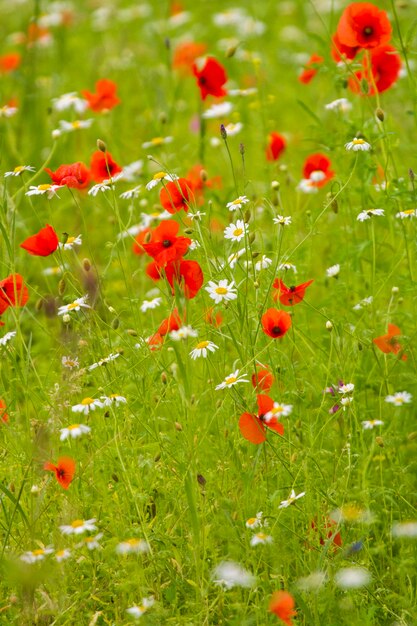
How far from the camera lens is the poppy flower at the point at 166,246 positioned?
2.16m

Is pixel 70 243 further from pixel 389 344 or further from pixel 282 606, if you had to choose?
pixel 282 606

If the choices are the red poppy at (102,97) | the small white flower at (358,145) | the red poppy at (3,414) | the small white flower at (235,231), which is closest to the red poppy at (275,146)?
the red poppy at (102,97)

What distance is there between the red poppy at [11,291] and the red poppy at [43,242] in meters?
0.07

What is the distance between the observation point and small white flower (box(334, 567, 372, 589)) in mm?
1940

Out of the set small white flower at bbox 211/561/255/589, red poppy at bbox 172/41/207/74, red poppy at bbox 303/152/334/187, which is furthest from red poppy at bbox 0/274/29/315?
red poppy at bbox 172/41/207/74

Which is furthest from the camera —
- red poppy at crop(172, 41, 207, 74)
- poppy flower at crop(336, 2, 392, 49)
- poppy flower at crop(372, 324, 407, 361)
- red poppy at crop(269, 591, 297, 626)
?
red poppy at crop(172, 41, 207, 74)

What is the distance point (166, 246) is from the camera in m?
2.18

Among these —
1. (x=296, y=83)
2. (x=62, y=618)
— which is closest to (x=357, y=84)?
(x=62, y=618)

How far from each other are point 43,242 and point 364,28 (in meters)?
0.99

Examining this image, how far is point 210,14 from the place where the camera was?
23.6ft

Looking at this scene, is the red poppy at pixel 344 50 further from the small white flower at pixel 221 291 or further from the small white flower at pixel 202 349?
the small white flower at pixel 202 349

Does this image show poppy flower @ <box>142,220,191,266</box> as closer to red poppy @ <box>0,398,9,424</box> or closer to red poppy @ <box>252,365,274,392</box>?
red poppy @ <box>252,365,274,392</box>

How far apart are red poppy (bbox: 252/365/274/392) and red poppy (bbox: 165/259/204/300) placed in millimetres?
220

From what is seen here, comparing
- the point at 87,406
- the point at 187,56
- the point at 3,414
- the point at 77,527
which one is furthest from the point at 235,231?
the point at 187,56
